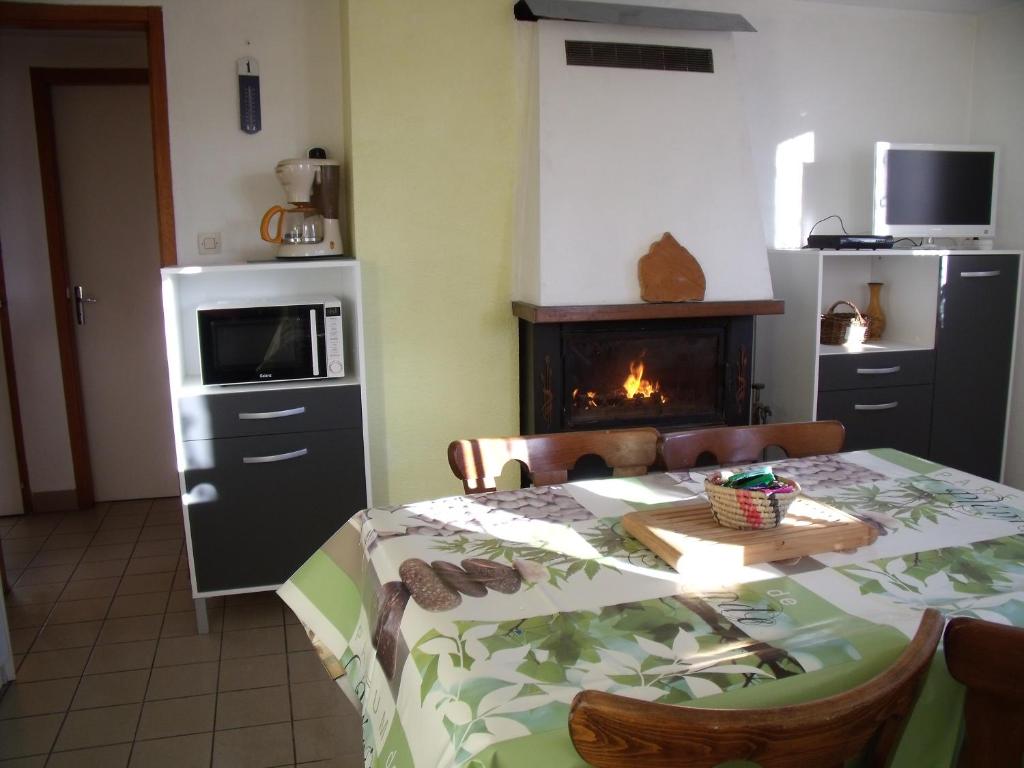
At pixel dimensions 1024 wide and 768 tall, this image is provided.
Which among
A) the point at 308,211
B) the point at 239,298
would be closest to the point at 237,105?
the point at 308,211

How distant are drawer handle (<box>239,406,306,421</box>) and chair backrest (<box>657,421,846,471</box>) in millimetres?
1366

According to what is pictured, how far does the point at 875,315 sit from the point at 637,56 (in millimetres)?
1610

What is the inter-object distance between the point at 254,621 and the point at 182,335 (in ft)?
3.54

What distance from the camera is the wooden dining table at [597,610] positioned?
98cm

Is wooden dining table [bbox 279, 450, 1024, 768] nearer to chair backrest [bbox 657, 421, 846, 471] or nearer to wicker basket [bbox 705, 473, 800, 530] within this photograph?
wicker basket [bbox 705, 473, 800, 530]

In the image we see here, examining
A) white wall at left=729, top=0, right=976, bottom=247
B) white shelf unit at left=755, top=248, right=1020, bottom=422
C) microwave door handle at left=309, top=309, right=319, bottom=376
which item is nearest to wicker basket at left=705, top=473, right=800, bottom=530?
microwave door handle at left=309, top=309, right=319, bottom=376

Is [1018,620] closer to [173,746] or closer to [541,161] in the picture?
[173,746]

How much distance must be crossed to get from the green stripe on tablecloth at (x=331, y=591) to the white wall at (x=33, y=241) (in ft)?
10.1

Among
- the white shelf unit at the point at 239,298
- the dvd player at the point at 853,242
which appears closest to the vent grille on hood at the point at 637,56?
the dvd player at the point at 853,242

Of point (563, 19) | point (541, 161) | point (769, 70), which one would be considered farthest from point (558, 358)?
point (769, 70)

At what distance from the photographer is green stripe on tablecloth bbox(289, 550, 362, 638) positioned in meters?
1.37

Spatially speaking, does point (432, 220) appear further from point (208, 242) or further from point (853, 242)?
point (853, 242)

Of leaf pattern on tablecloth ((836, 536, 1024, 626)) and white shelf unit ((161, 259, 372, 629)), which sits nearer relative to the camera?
leaf pattern on tablecloth ((836, 536, 1024, 626))

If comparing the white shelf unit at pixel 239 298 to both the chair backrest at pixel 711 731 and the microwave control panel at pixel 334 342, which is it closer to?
the microwave control panel at pixel 334 342
